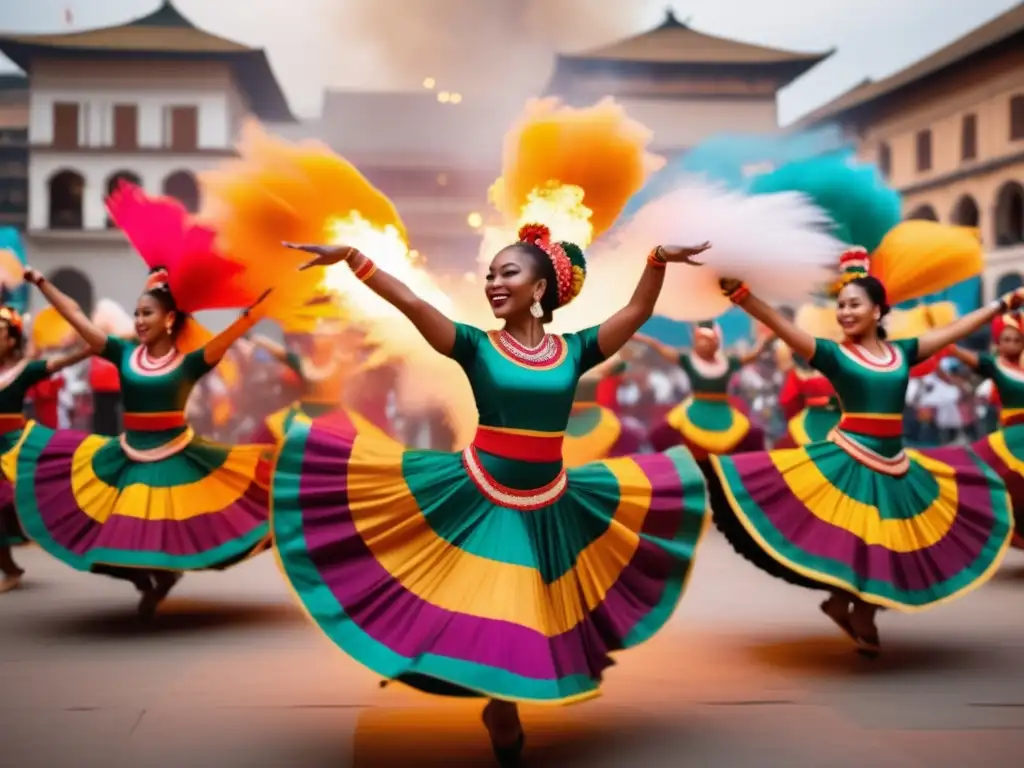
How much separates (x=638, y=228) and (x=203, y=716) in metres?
2.32

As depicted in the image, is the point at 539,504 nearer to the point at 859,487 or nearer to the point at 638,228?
the point at 638,228

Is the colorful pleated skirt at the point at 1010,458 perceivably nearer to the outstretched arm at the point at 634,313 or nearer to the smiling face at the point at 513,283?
the outstretched arm at the point at 634,313

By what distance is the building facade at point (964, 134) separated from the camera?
28.0 metres

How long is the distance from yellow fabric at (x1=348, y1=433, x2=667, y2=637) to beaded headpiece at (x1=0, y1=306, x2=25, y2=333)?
381cm

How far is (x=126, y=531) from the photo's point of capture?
547 centimetres

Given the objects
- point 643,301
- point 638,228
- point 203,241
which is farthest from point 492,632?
point 203,241

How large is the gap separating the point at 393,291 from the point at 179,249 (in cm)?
256

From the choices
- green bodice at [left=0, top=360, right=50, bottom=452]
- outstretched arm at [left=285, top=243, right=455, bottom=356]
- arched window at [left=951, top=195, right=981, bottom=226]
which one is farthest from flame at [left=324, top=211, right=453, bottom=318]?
arched window at [left=951, top=195, right=981, bottom=226]

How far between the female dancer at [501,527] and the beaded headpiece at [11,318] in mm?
3751

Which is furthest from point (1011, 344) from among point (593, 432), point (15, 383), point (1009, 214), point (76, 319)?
point (1009, 214)

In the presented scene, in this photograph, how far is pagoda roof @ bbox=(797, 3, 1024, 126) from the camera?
27.4m

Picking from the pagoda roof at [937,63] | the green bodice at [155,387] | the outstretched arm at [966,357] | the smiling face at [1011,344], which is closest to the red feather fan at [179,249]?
the green bodice at [155,387]

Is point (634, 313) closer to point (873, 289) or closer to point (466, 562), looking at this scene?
point (466, 562)

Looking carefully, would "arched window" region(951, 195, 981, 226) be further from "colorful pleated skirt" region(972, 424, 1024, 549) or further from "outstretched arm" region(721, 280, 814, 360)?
"outstretched arm" region(721, 280, 814, 360)
